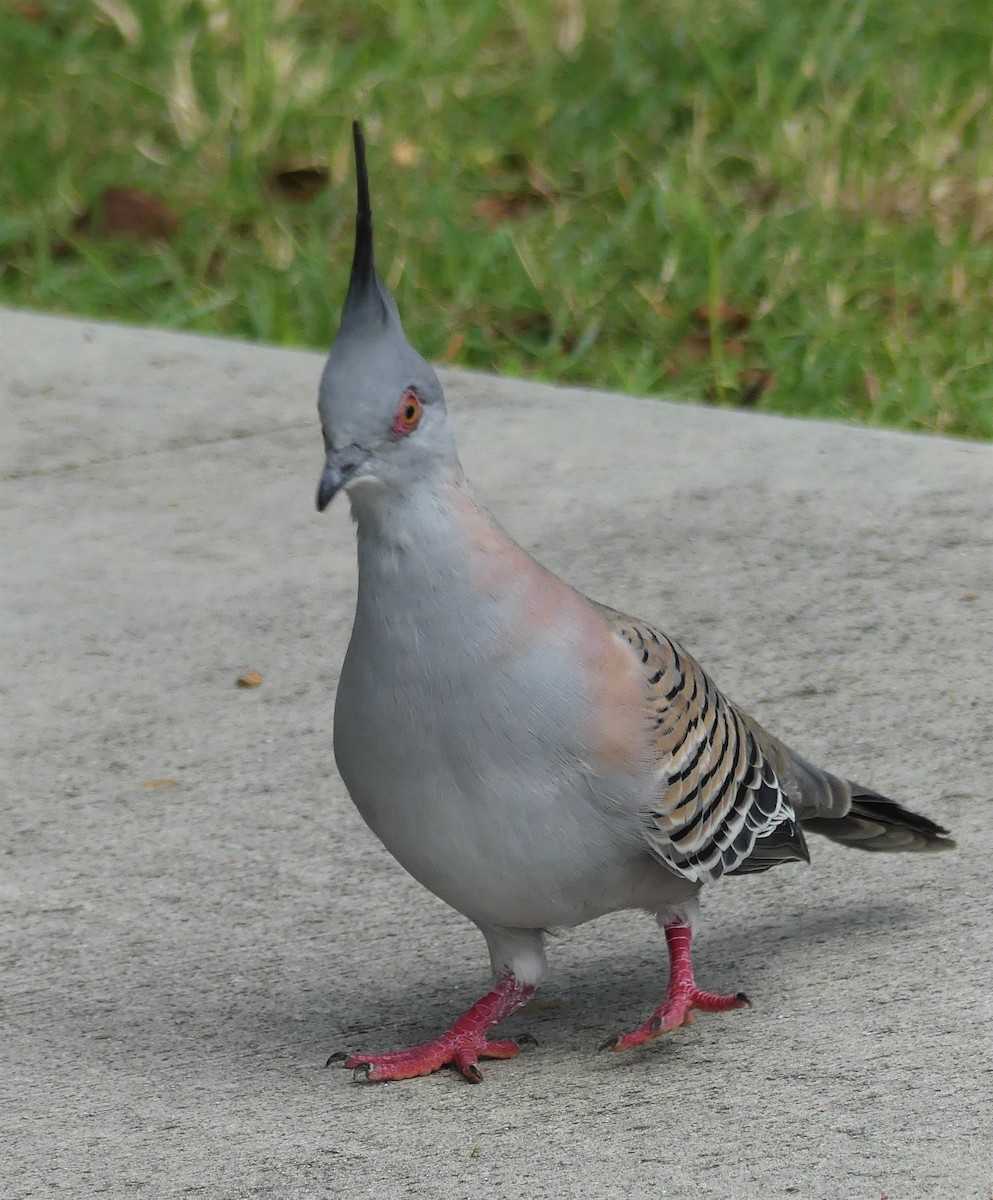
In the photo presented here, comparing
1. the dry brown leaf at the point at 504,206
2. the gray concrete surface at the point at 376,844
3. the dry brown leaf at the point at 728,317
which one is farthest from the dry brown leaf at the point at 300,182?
the dry brown leaf at the point at 728,317

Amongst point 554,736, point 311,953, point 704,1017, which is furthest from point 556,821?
point 311,953

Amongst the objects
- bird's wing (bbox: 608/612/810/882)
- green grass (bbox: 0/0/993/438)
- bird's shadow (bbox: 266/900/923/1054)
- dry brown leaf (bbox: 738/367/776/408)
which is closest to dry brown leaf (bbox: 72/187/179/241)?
green grass (bbox: 0/0/993/438)

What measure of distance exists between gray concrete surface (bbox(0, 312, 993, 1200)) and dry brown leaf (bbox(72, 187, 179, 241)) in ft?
2.99

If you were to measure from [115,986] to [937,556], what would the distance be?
7.15 ft

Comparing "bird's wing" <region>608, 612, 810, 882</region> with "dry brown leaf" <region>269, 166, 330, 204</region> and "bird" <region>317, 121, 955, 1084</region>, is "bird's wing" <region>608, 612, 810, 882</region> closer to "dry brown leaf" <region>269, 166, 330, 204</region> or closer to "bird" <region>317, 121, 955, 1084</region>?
"bird" <region>317, 121, 955, 1084</region>

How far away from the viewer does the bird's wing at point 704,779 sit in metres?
Answer: 2.92

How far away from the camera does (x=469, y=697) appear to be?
Result: 275 cm

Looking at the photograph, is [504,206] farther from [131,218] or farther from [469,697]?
[469,697]

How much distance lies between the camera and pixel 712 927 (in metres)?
3.54

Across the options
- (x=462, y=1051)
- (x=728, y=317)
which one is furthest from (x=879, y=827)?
(x=728, y=317)

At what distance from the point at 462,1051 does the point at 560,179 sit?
4.61 metres

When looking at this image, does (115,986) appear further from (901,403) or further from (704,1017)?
(901,403)

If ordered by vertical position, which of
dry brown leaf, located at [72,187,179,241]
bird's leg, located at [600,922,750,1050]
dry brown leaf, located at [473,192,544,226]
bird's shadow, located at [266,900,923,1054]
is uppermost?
dry brown leaf, located at [473,192,544,226]

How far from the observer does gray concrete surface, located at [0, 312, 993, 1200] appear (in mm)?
2785
